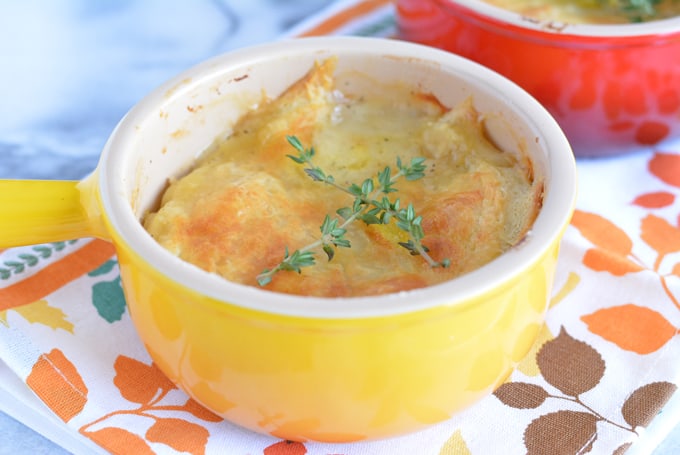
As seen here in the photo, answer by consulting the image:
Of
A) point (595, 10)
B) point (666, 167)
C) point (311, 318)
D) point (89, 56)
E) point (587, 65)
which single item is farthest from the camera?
point (89, 56)

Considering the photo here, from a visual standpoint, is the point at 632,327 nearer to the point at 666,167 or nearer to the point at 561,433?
the point at 561,433

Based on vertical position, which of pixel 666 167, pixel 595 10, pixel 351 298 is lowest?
pixel 666 167

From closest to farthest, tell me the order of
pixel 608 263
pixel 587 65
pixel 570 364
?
1. pixel 570 364
2. pixel 608 263
3. pixel 587 65

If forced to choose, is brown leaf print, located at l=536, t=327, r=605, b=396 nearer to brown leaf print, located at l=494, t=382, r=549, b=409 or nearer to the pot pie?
brown leaf print, located at l=494, t=382, r=549, b=409

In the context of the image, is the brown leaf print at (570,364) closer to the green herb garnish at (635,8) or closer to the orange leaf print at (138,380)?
the orange leaf print at (138,380)

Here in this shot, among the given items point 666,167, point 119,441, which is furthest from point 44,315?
point 666,167

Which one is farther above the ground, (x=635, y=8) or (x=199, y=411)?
(x=635, y=8)
